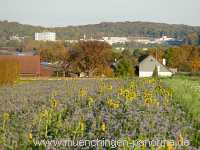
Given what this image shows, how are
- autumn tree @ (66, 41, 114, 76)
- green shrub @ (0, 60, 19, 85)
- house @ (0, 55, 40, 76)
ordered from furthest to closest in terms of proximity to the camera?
autumn tree @ (66, 41, 114, 76) → house @ (0, 55, 40, 76) → green shrub @ (0, 60, 19, 85)

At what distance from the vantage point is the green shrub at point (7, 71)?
124ft

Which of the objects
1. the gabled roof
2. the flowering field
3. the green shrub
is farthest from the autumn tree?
the flowering field

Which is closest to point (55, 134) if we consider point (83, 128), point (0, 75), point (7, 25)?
point (83, 128)

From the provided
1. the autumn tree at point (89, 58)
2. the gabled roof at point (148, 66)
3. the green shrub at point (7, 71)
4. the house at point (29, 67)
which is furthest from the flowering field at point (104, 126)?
the gabled roof at point (148, 66)

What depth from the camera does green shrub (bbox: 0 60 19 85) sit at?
1485 inches

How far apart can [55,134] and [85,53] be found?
70.1 metres

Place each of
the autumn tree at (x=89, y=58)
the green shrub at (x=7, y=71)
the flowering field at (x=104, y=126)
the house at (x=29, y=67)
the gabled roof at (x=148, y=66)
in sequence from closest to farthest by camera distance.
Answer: the flowering field at (x=104, y=126) → the green shrub at (x=7, y=71) → the house at (x=29, y=67) → the autumn tree at (x=89, y=58) → the gabled roof at (x=148, y=66)

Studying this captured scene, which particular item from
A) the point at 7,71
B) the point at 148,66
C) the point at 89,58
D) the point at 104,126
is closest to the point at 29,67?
the point at 89,58

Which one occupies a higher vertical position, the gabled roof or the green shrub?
the green shrub

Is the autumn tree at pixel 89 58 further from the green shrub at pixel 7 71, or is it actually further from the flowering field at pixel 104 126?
the flowering field at pixel 104 126

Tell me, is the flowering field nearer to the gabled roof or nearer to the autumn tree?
the autumn tree

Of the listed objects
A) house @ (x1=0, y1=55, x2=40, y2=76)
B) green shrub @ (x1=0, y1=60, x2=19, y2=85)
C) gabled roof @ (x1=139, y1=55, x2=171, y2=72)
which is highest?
green shrub @ (x1=0, y1=60, x2=19, y2=85)

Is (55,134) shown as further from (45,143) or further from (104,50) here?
(104,50)

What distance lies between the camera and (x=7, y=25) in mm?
183500
